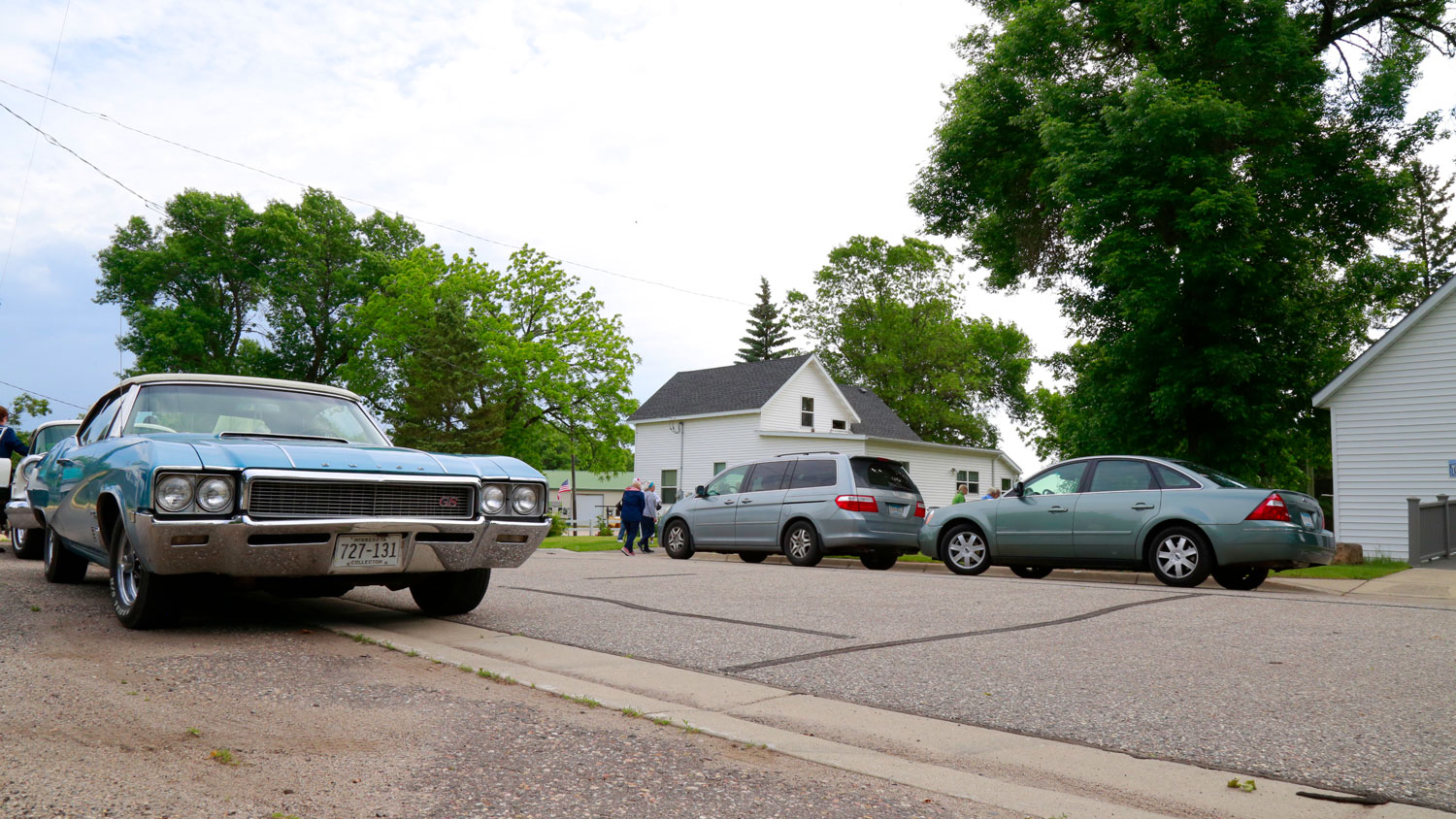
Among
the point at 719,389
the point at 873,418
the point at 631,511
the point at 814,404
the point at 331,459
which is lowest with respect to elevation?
the point at 631,511

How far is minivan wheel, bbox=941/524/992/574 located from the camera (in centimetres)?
1308

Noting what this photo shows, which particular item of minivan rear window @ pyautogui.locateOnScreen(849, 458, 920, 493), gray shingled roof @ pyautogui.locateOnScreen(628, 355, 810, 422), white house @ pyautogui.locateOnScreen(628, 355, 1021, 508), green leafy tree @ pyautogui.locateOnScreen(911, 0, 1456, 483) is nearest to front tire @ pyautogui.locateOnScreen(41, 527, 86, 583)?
minivan rear window @ pyautogui.locateOnScreen(849, 458, 920, 493)

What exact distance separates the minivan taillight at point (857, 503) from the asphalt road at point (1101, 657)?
449 centimetres

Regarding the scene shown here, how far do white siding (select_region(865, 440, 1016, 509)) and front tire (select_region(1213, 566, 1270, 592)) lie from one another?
27.3m

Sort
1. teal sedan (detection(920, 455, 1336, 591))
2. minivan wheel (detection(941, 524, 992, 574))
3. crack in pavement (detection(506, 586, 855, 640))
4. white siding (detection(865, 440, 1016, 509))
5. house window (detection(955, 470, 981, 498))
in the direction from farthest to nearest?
house window (detection(955, 470, 981, 498)), white siding (detection(865, 440, 1016, 509)), minivan wheel (detection(941, 524, 992, 574)), teal sedan (detection(920, 455, 1336, 591)), crack in pavement (detection(506, 586, 855, 640))

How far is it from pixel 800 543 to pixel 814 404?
25.4 metres

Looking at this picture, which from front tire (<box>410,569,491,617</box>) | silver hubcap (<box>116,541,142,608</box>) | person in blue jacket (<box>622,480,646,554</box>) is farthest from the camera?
person in blue jacket (<box>622,480,646,554</box>)

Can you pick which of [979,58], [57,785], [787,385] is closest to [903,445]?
[787,385]

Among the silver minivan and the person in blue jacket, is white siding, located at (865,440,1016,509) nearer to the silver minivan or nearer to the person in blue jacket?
the person in blue jacket

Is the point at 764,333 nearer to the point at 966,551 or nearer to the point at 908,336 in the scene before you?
the point at 908,336

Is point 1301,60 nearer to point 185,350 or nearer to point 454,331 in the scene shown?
point 454,331

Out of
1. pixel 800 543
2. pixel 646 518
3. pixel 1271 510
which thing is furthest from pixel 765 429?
pixel 1271 510

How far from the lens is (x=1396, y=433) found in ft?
62.7

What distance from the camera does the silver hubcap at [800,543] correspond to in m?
15.0
